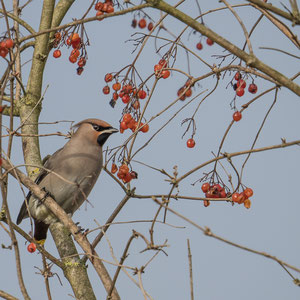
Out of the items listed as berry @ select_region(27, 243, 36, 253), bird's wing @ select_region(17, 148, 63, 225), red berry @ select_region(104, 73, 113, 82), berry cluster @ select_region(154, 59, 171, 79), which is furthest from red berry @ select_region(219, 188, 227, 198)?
bird's wing @ select_region(17, 148, 63, 225)

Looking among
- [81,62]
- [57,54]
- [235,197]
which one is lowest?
[235,197]

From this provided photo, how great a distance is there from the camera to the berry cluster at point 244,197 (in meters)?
3.38

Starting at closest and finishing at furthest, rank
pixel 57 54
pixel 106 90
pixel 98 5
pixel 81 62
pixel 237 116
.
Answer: pixel 237 116
pixel 98 5
pixel 106 90
pixel 81 62
pixel 57 54

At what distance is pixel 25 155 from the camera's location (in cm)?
486

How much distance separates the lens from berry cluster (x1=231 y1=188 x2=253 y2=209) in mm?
3385

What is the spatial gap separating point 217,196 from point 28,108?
6.63ft

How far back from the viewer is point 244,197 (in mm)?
3400

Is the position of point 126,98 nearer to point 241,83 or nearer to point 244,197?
point 241,83

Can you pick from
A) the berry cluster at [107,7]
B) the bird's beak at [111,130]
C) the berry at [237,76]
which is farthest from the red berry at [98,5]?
the bird's beak at [111,130]

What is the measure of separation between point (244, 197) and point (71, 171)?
2011mm

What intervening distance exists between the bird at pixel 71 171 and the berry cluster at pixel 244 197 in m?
1.77

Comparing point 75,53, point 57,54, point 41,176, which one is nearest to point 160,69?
point 75,53

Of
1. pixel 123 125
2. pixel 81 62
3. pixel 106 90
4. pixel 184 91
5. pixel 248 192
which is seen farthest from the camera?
pixel 81 62

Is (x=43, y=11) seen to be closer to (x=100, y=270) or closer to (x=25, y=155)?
(x=25, y=155)
